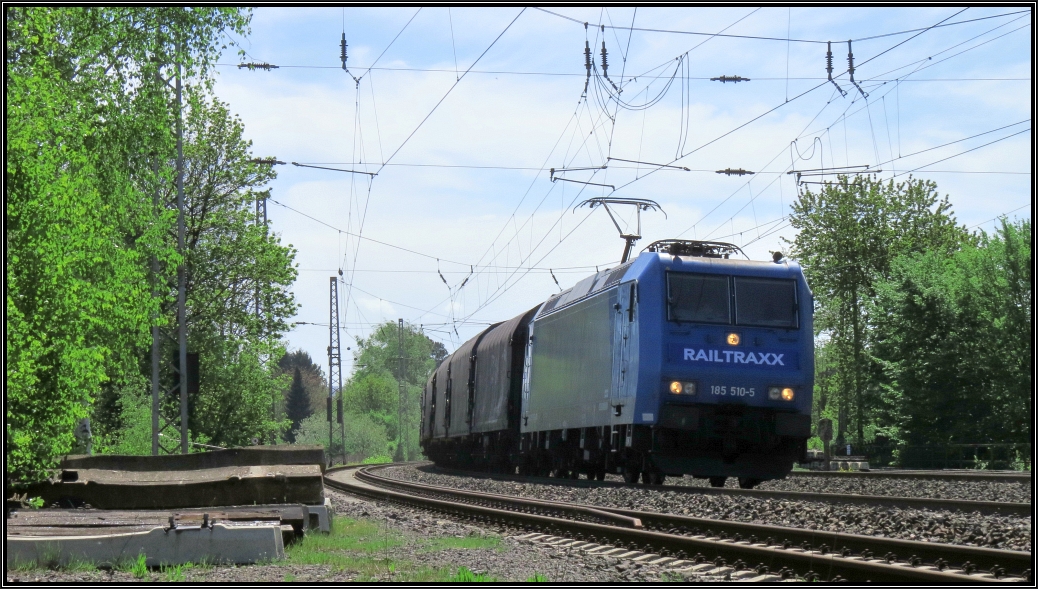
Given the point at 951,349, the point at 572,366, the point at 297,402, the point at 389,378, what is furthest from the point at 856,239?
the point at 297,402

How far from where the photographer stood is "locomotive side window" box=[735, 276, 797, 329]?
55.8 feet

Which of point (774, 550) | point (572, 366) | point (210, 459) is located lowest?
point (774, 550)

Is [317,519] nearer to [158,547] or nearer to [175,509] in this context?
[175,509]

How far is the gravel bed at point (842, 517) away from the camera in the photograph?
930cm

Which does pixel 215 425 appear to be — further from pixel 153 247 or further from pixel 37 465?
pixel 37 465

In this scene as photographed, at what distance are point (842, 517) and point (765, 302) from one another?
6.38 metres

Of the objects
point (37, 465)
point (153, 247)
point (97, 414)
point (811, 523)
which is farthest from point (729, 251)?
point (97, 414)

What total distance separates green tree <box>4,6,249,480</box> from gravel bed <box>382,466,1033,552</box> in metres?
6.82

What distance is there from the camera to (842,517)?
1109 centimetres

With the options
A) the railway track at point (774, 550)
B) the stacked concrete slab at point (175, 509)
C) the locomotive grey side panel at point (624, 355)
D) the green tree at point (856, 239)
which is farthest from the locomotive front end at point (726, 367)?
the green tree at point (856, 239)

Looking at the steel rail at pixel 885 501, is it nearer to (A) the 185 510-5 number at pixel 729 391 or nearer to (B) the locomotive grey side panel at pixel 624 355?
(B) the locomotive grey side panel at pixel 624 355

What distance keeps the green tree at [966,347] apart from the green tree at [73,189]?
26.7 metres

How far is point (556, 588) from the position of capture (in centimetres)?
716

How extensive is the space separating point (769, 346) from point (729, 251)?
198 cm
